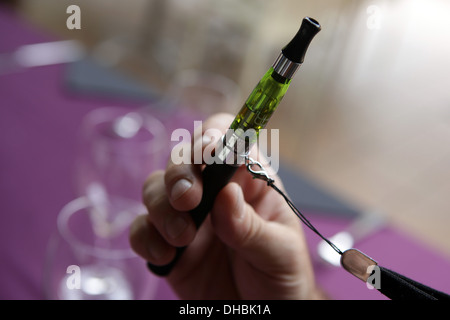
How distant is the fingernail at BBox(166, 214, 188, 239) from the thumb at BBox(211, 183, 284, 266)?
31mm

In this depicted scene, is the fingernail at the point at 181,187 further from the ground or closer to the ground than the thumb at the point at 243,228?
further from the ground

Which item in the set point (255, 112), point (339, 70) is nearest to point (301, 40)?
point (255, 112)

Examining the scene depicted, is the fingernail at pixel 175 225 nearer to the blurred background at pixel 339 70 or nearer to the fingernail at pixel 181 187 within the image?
the fingernail at pixel 181 187

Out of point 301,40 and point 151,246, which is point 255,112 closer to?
point 301,40

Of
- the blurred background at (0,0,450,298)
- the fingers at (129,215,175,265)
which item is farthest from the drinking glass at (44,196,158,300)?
the blurred background at (0,0,450,298)

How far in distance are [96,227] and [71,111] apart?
0.37 meters

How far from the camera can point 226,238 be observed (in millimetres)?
411

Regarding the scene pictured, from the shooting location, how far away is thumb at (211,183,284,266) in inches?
14.9

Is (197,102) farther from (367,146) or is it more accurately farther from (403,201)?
(367,146)

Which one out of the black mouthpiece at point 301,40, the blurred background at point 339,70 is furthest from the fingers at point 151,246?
the blurred background at point 339,70

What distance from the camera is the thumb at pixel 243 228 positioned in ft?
1.24

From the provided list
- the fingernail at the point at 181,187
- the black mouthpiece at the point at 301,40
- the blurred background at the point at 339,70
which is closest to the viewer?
the black mouthpiece at the point at 301,40

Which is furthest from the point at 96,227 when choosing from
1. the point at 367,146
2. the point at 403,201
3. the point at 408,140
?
the point at 408,140

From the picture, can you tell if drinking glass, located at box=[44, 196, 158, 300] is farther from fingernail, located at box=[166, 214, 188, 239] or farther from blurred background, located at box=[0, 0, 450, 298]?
blurred background, located at box=[0, 0, 450, 298]
